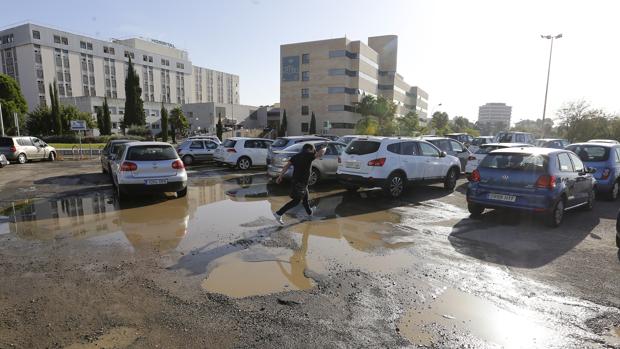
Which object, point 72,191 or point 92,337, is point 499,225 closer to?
point 92,337

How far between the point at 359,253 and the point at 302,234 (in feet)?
4.45

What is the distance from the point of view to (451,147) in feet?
46.0

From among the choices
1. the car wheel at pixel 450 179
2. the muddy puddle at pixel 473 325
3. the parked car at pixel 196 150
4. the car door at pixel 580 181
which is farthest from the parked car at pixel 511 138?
the muddy puddle at pixel 473 325

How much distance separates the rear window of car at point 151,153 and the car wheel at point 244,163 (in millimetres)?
6626

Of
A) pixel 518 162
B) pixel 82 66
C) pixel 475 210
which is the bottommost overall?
pixel 475 210

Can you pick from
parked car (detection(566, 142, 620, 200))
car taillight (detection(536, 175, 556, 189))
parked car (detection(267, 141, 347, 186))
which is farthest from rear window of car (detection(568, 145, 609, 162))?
parked car (detection(267, 141, 347, 186))

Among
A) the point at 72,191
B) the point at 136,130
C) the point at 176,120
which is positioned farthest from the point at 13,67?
the point at 72,191

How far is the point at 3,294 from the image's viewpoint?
13.2 ft

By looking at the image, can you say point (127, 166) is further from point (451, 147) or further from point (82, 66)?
point (82, 66)

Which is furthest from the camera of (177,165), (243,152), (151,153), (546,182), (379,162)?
(243,152)

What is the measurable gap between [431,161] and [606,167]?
15.4 ft

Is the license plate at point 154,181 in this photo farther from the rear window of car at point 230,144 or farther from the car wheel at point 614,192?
the car wheel at point 614,192

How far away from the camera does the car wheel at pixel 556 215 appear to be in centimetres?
702

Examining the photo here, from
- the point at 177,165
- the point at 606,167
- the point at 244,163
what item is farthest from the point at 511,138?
the point at 177,165
